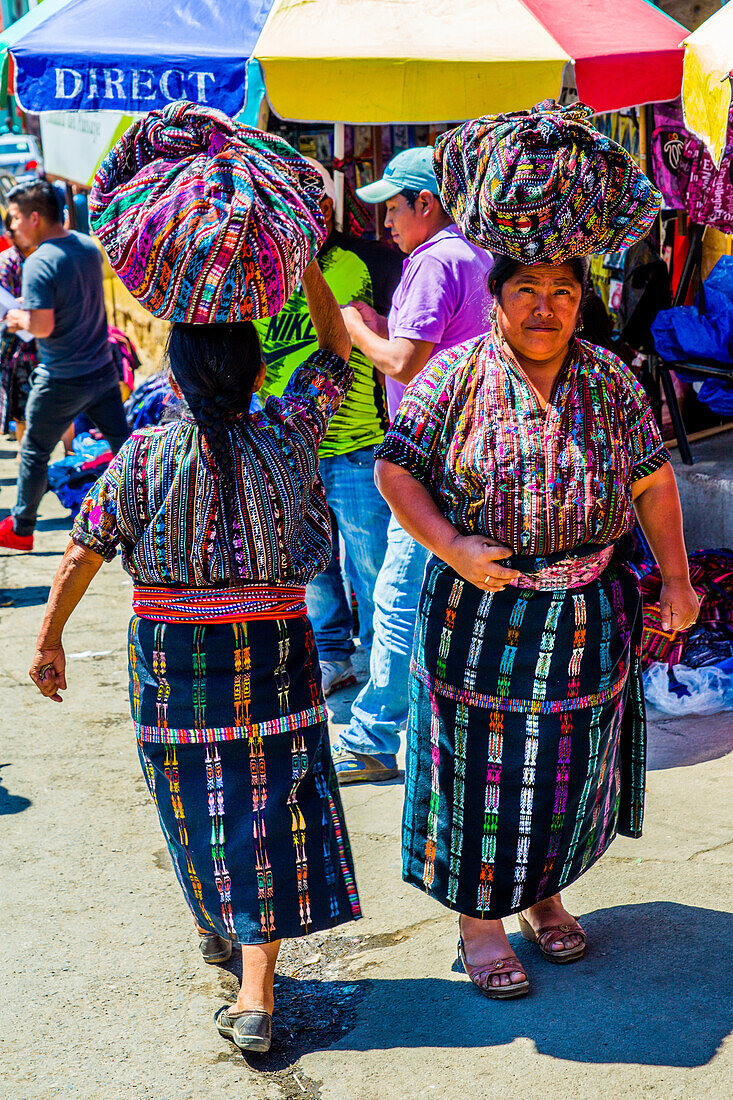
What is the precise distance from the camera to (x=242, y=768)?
2.56 m

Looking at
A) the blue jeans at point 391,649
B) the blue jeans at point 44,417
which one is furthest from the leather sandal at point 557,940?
the blue jeans at point 44,417

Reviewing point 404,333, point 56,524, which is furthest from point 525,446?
point 56,524

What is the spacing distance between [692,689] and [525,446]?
2.16 m

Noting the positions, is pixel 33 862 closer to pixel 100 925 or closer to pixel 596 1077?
pixel 100 925

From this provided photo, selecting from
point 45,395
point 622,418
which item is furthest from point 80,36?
point 622,418

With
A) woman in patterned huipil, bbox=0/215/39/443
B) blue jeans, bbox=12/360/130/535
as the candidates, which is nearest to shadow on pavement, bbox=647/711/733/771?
blue jeans, bbox=12/360/130/535

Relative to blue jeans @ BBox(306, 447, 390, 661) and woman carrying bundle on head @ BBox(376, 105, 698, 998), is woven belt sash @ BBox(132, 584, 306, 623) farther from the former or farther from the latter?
blue jeans @ BBox(306, 447, 390, 661)

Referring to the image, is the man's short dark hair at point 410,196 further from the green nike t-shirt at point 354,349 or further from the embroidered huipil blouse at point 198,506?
the embroidered huipil blouse at point 198,506

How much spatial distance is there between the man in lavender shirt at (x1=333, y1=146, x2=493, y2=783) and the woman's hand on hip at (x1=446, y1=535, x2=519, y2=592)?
117 cm

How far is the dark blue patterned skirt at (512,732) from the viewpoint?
258cm

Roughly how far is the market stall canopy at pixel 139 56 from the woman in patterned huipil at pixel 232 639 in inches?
79.8

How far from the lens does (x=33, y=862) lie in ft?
11.6

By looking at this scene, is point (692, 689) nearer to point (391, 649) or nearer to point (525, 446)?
point (391, 649)

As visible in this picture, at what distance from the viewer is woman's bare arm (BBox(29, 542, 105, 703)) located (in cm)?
253
